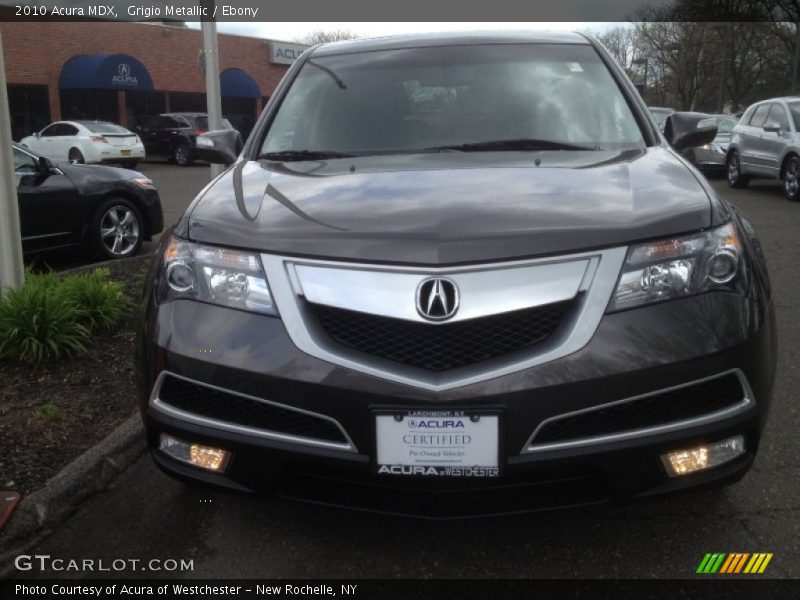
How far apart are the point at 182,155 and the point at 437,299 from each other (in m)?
25.3

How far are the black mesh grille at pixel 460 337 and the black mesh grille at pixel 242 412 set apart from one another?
0.26m

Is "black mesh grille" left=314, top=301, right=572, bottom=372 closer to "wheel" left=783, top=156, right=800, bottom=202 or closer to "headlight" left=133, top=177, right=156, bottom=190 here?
"headlight" left=133, top=177, right=156, bottom=190

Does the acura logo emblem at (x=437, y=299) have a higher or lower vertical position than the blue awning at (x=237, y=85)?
higher

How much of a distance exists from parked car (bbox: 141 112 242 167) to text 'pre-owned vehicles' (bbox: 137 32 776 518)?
24460 mm

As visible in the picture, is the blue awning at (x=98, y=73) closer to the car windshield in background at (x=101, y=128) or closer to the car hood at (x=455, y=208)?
the car windshield in background at (x=101, y=128)

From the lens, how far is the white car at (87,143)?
22281mm

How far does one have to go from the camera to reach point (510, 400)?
6.76 feet

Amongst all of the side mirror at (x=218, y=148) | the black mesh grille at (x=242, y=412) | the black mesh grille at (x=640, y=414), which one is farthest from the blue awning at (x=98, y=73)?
the black mesh grille at (x=640, y=414)

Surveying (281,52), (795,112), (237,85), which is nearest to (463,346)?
(795,112)

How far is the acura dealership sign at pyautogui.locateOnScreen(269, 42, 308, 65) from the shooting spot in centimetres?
3741

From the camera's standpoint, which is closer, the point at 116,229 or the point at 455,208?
the point at 455,208

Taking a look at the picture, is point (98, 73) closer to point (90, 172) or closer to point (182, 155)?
point (182, 155)

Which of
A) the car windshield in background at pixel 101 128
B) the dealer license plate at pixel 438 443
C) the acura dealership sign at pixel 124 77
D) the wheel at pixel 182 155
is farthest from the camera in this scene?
the acura dealership sign at pixel 124 77

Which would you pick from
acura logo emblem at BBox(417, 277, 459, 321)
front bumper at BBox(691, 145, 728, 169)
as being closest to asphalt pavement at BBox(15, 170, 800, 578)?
acura logo emblem at BBox(417, 277, 459, 321)
